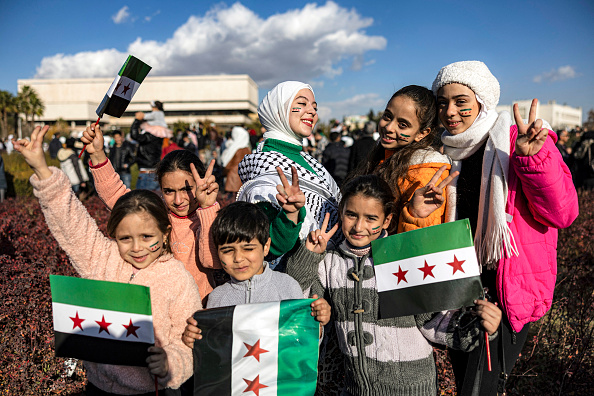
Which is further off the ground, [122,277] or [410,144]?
[410,144]

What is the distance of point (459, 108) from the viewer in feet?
6.98

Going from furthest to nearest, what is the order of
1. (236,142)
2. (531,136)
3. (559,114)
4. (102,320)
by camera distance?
1. (559,114)
2. (236,142)
3. (102,320)
4. (531,136)

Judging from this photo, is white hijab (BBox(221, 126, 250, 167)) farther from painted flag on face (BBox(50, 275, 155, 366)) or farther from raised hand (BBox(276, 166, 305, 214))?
painted flag on face (BBox(50, 275, 155, 366))

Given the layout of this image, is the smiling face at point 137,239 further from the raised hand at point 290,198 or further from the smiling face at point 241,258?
the raised hand at point 290,198

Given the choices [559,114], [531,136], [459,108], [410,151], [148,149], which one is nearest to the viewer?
[531,136]

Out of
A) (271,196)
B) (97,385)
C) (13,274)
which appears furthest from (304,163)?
(13,274)

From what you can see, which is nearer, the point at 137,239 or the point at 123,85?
the point at 137,239

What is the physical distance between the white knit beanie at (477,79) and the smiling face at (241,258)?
50.6 inches

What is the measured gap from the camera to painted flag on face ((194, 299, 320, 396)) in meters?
1.88

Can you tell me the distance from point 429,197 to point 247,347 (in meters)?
1.11

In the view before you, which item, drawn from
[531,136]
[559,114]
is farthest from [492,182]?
[559,114]

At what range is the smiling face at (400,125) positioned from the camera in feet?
7.54

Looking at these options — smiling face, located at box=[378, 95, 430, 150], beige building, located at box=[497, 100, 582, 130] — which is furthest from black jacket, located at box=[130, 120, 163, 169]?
beige building, located at box=[497, 100, 582, 130]

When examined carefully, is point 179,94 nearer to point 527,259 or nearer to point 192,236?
point 192,236
